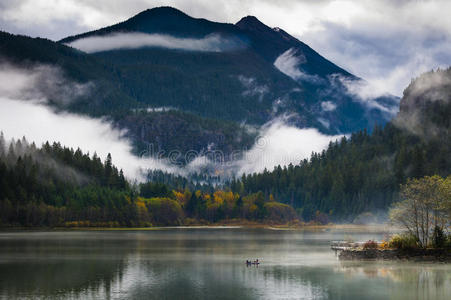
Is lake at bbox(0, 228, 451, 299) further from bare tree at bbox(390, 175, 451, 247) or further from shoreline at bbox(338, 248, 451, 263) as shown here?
bare tree at bbox(390, 175, 451, 247)

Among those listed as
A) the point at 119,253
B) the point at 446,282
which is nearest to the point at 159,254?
the point at 119,253

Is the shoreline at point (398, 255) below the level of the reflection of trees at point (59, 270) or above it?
above

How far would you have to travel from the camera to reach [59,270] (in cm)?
11156

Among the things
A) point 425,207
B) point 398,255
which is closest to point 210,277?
point 398,255

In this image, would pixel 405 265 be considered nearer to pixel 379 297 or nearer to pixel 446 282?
pixel 446 282

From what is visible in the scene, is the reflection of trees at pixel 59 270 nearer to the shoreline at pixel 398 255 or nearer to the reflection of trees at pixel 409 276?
the reflection of trees at pixel 409 276

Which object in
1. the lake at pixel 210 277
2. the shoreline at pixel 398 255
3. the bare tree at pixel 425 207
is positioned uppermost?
the bare tree at pixel 425 207

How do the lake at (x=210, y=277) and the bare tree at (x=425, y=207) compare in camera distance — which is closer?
the lake at (x=210, y=277)

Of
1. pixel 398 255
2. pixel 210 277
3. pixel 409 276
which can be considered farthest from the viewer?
pixel 398 255

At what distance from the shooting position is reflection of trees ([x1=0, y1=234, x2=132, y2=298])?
88.2m

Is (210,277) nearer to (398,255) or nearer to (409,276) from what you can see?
(409,276)

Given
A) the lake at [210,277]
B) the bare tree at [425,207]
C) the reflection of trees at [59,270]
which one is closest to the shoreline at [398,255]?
the lake at [210,277]

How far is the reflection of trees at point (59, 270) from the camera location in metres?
88.2

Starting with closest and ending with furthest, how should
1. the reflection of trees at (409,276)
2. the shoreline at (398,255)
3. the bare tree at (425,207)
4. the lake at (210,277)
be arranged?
the lake at (210,277), the reflection of trees at (409,276), the shoreline at (398,255), the bare tree at (425,207)
